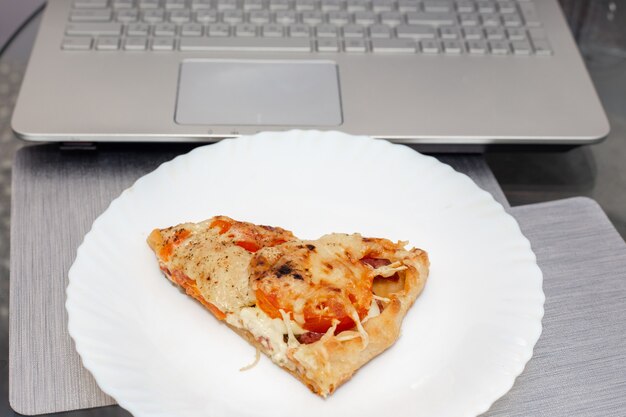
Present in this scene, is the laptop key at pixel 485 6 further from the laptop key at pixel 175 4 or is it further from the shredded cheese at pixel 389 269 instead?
the shredded cheese at pixel 389 269

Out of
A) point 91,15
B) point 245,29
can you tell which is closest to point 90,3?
point 91,15

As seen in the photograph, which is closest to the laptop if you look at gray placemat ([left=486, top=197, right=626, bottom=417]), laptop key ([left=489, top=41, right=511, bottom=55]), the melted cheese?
laptop key ([left=489, top=41, right=511, bottom=55])

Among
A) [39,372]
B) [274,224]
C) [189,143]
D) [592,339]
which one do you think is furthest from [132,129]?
[592,339]

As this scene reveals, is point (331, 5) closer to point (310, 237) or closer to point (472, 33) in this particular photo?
point (472, 33)

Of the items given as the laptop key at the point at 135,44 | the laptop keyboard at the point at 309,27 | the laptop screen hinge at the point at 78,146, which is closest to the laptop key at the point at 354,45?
the laptop keyboard at the point at 309,27

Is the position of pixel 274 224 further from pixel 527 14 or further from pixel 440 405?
pixel 527 14

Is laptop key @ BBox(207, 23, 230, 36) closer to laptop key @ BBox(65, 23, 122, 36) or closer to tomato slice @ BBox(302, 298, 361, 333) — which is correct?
laptop key @ BBox(65, 23, 122, 36)

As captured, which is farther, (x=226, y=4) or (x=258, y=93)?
(x=226, y=4)
